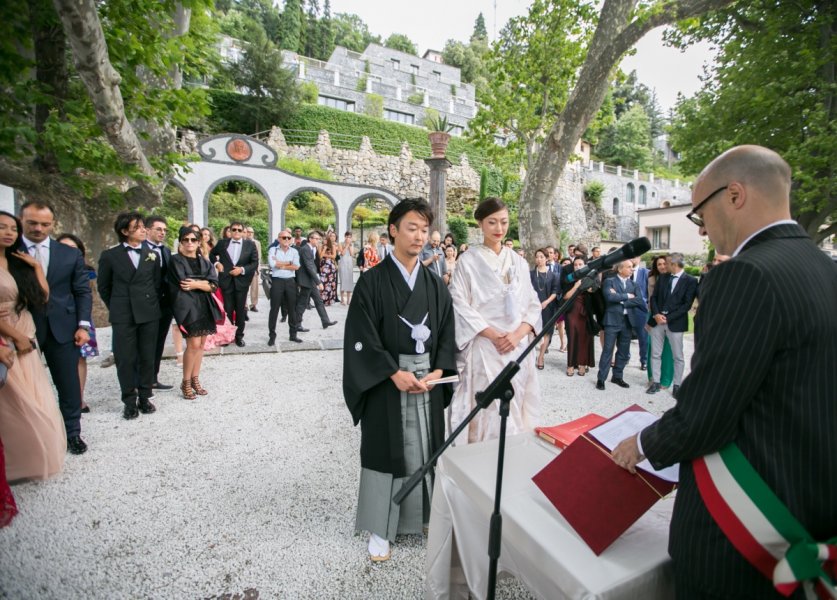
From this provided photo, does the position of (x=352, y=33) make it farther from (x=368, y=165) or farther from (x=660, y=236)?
(x=660, y=236)

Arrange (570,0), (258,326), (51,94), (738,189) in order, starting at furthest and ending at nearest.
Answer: (570,0)
(258,326)
(51,94)
(738,189)

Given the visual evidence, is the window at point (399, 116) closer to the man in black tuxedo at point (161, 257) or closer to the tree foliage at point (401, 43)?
the tree foliage at point (401, 43)

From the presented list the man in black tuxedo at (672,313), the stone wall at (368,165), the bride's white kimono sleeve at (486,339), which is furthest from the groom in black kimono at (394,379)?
the stone wall at (368,165)

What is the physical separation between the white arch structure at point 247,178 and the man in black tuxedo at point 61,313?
12.7 m

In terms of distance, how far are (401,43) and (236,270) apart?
56.3 m

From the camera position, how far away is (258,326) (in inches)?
358

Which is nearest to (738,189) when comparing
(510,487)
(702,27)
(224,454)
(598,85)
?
(510,487)

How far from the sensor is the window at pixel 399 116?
3753 centimetres

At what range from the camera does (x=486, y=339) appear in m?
3.15

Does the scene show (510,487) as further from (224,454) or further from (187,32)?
(187,32)

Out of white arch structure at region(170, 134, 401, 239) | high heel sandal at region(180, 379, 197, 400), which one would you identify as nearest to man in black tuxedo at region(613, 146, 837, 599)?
high heel sandal at region(180, 379, 197, 400)

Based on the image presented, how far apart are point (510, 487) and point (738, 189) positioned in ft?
4.14

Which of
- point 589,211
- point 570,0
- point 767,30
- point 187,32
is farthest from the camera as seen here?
point 589,211

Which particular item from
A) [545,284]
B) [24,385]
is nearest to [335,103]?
[545,284]
